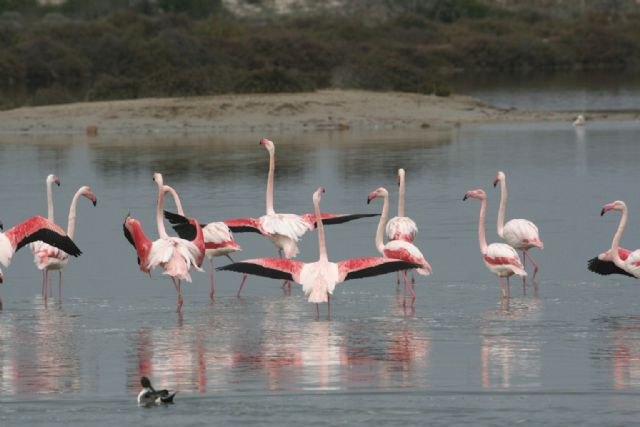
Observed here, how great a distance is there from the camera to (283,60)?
49.6 m

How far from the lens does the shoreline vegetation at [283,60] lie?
3072cm

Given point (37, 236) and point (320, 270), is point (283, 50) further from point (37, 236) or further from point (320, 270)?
point (320, 270)

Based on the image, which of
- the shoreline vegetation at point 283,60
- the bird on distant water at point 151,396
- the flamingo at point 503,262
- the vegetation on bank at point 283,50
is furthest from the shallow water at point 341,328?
the vegetation on bank at point 283,50

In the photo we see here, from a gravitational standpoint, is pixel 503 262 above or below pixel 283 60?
below

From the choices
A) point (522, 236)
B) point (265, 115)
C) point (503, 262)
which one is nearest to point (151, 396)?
point (503, 262)

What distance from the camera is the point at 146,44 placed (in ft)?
154

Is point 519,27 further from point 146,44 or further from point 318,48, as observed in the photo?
point 146,44

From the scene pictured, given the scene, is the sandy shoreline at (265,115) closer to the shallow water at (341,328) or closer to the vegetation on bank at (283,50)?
the vegetation on bank at (283,50)

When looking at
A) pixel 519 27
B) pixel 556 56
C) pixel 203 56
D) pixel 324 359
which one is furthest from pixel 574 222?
pixel 519 27

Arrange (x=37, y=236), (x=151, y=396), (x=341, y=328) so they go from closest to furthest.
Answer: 1. (x=151, y=396)
2. (x=341, y=328)
3. (x=37, y=236)

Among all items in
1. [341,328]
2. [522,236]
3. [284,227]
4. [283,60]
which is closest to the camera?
[341,328]

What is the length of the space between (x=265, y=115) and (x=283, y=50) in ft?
67.9

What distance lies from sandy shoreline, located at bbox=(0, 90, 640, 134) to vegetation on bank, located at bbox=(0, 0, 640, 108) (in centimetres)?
180

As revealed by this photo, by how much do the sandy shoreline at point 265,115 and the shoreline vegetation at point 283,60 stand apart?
0.04 metres
